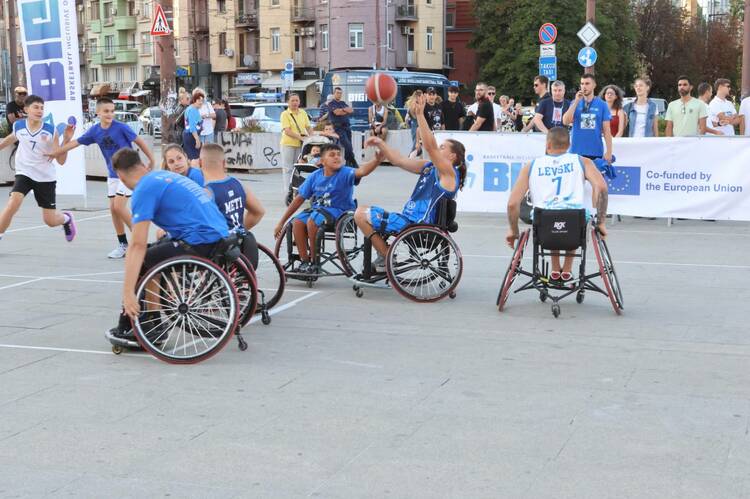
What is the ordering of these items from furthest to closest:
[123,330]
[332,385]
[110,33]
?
[110,33]
[123,330]
[332,385]

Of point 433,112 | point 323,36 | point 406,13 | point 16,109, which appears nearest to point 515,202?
point 433,112

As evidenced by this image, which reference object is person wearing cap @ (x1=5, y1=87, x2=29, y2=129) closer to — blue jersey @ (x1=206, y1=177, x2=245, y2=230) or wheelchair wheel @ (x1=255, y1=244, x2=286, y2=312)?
wheelchair wheel @ (x1=255, y1=244, x2=286, y2=312)

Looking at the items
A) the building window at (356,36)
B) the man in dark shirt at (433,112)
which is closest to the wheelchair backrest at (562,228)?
the man in dark shirt at (433,112)

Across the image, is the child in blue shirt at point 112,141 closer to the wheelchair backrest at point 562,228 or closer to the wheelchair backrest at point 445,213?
the wheelchair backrest at point 445,213

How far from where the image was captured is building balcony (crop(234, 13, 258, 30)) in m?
73.7

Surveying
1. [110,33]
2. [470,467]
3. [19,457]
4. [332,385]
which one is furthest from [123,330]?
[110,33]

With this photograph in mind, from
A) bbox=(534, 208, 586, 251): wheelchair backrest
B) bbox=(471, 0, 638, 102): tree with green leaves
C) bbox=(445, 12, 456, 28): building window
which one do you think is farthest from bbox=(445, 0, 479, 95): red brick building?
bbox=(534, 208, 586, 251): wheelchair backrest

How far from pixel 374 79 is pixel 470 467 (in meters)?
7.40

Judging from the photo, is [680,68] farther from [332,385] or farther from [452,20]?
[332,385]

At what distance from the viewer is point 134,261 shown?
6461 mm

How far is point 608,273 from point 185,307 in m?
3.52

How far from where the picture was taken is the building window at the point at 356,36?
68.0m

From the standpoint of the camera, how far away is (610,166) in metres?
13.1

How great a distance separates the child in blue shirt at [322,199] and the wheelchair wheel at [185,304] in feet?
8.95
